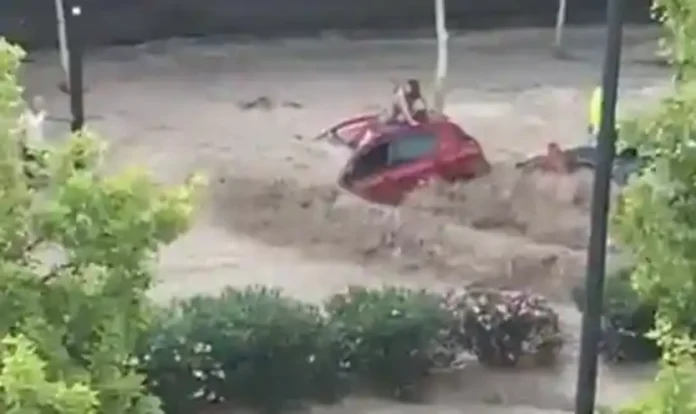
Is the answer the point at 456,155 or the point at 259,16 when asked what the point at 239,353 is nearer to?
the point at 456,155

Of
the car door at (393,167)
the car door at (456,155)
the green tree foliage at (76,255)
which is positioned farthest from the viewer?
the car door at (456,155)

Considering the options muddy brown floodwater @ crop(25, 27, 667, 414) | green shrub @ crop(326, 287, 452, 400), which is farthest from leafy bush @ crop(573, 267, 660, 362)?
green shrub @ crop(326, 287, 452, 400)

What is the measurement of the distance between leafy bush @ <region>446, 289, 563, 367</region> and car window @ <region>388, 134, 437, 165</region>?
1.74 metres

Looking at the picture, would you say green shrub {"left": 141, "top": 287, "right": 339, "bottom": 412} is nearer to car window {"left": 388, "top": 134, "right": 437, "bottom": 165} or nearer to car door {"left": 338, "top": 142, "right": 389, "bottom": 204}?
car door {"left": 338, "top": 142, "right": 389, "bottom": 204}

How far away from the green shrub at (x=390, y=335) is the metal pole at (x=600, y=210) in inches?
50.2

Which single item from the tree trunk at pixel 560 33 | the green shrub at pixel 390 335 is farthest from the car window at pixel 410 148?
the tree trunk at pixel 560 33

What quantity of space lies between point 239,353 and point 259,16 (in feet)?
21.9

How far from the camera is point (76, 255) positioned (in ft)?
7.88

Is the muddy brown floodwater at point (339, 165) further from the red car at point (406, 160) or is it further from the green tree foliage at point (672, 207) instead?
the green tree foliage at point (672, 207)

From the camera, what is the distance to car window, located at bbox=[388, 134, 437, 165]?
6934 millimetres

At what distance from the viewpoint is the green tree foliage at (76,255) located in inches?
93.3

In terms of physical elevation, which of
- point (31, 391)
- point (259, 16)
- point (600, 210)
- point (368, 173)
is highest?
point (31, 391)

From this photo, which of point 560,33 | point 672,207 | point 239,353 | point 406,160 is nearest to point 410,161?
point 406,160

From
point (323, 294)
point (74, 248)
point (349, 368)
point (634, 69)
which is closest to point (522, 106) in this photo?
point (634, 69)
